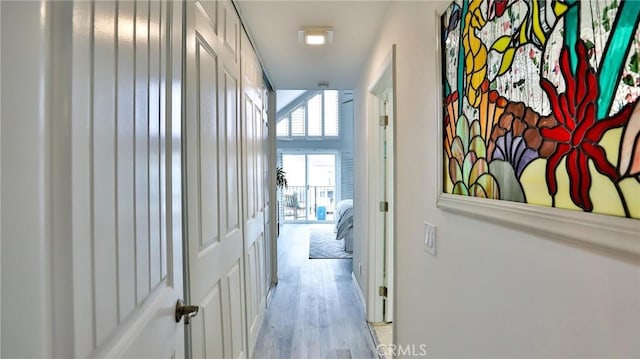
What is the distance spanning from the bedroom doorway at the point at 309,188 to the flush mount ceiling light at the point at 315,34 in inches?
241

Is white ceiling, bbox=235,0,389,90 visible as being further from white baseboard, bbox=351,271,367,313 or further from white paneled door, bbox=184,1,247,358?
white baseboard, bbox=351,271,367,313

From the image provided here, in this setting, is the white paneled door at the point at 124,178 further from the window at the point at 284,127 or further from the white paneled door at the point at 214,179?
the window at the point at 284,127

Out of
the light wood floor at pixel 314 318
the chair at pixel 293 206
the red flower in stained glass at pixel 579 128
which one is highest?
the red flower in stained glass at pixel 579 128

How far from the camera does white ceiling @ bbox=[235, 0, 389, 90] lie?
1.95 metres

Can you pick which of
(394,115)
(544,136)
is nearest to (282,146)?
(394,115)

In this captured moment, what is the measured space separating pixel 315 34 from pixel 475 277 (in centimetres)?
193

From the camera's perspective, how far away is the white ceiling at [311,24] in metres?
1.95

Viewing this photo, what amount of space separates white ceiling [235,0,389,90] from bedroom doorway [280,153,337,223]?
4982 millimetres

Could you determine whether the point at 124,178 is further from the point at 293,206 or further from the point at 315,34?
the point at 293,206

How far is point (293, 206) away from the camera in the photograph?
8.50 meters

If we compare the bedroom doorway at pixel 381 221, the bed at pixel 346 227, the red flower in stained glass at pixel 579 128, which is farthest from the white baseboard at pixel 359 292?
the red flower in stained glass at pixel 579 128

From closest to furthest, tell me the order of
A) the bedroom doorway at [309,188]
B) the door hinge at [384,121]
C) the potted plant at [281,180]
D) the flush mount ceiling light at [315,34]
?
the flush mount ceiling light at [315,34], the door hinge at [384,121], the potted plant at [281,180], the bedroom doorway at [309,188]


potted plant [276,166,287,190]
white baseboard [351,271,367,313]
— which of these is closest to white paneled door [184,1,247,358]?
white baseboard [351,271,367,313]

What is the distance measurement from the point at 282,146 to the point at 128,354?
25.5 ft
